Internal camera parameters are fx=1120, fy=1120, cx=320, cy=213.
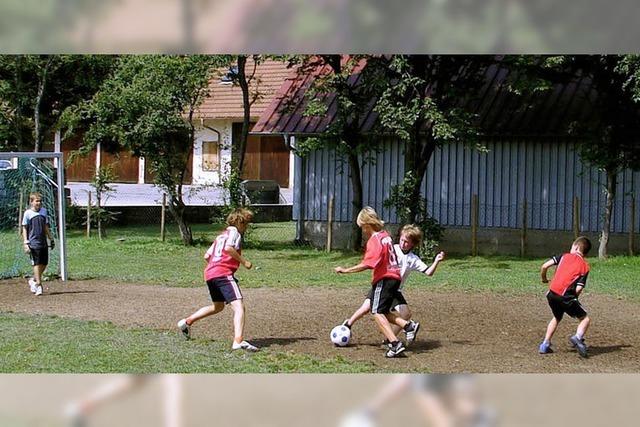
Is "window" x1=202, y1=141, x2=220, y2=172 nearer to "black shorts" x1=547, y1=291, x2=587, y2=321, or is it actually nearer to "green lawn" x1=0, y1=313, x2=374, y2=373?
"green lawn" x1=0, y1=313, x2=374, y2=373

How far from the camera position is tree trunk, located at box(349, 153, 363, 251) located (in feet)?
84.7

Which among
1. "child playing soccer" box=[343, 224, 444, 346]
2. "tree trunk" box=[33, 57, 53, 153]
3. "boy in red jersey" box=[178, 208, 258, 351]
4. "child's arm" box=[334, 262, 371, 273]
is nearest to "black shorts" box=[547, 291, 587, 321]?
"child playing soccer" box=[343, 224, 444, 346]

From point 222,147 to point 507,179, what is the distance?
7159 millimetres

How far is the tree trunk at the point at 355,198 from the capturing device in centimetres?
2581

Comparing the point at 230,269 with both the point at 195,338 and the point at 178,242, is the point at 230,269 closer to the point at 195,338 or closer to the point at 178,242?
the point at 195,338

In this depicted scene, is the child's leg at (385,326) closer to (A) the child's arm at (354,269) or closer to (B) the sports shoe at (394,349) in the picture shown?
(B) the sports shoe at (394,349)

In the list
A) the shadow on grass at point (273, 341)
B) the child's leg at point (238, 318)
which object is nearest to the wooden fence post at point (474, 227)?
the shadow on grass at point (273, 341)

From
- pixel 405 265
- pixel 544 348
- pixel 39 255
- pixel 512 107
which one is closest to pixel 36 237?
pixel 39 255

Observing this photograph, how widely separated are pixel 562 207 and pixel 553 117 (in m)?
2.01

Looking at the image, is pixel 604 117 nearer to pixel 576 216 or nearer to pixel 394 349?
pixel 576 216

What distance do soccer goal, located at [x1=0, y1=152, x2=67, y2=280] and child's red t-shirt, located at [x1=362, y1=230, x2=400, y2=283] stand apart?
26.9 ft

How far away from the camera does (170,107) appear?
1007 inches

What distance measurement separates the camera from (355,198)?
86.7 ft

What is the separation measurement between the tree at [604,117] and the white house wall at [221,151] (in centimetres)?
816
